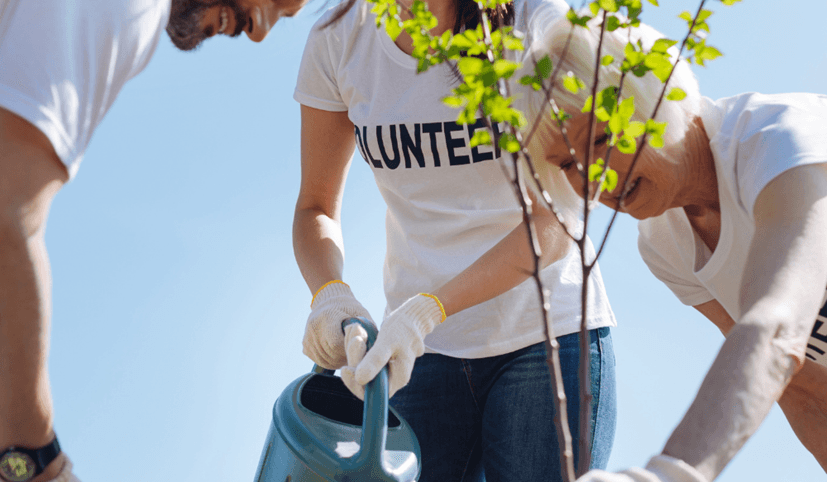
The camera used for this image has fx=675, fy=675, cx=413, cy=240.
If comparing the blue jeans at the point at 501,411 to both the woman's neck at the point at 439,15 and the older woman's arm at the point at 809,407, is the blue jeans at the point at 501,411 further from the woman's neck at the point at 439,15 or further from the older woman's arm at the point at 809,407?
the woman's neck at the point at 439,15

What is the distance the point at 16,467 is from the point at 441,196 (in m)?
0.90

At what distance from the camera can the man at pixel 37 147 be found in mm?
769

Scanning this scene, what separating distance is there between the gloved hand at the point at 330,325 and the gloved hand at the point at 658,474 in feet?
2.15

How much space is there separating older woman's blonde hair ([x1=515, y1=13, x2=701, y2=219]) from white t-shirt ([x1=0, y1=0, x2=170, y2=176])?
57 centimetres

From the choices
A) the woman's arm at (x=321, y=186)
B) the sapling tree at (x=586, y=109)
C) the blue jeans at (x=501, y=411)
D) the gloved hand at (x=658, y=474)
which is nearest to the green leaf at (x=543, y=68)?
the sapling tree at (x=586, y=109)

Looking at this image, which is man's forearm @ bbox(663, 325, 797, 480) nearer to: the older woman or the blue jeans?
the older woman

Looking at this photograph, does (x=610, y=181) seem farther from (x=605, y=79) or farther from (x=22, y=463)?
(x=22, y=463)

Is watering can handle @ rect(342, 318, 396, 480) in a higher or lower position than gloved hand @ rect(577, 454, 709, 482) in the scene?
lower

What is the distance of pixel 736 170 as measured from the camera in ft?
3.23

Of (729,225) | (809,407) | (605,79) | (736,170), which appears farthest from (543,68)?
(809,407)

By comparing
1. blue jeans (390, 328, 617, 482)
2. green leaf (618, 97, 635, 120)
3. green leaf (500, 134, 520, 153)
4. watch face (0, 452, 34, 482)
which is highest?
green leaf (618, 97, 635, 120)

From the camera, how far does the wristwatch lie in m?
0.80

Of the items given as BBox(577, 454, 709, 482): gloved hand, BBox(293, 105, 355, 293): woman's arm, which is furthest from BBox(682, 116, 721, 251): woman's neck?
BBox(293, 105, 355, 293): woman's arm

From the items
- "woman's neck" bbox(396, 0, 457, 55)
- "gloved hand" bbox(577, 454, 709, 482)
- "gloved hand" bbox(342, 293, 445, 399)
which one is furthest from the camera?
"woman's neck" bbox(396, 0, 457, 55)
